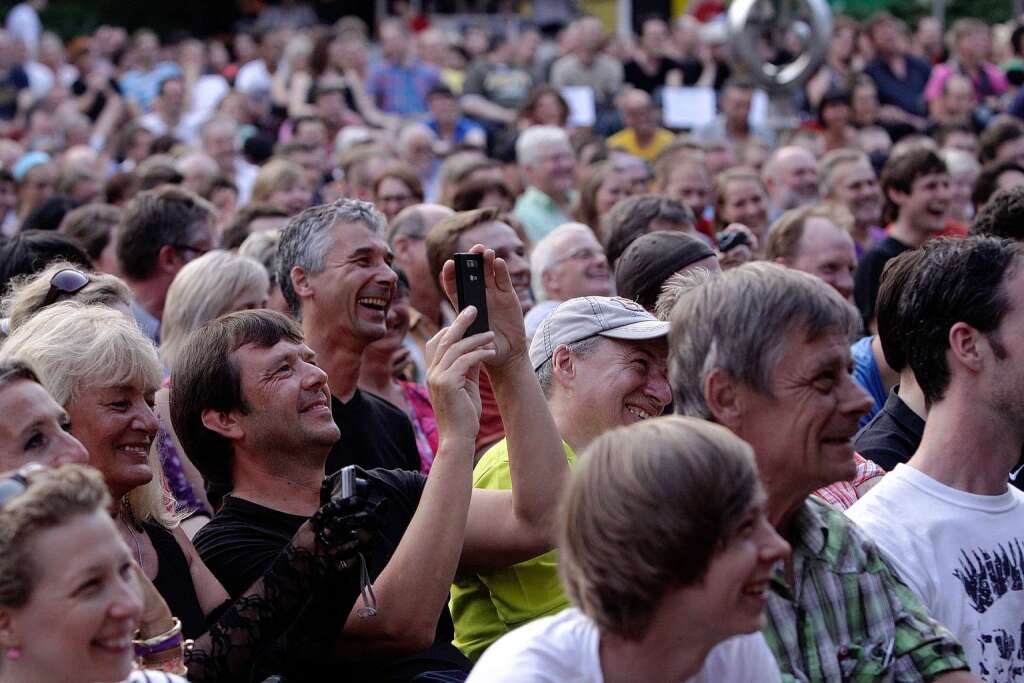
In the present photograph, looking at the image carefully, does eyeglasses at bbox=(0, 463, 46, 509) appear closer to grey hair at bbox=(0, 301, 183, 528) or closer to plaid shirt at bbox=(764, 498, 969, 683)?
grey hair at bbox=(0, 301, 183, 528)

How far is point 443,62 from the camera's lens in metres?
18.8

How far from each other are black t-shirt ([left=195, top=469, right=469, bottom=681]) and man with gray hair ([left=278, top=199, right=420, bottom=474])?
107cm

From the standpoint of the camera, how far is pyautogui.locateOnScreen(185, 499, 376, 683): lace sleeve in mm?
3518

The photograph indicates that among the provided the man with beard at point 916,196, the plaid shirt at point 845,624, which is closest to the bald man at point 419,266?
the man with beard at point 916,196

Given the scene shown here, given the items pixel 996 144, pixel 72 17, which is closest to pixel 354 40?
pixel 996 144

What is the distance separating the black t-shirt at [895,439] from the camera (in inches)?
176

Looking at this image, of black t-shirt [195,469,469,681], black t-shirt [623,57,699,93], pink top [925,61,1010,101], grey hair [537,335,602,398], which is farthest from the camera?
black t-shirt [623,57,699,93]

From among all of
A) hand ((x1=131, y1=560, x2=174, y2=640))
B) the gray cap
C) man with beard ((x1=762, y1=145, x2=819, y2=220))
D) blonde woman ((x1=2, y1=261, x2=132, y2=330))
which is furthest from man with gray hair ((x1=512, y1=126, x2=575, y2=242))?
hand ((x1=131, y1=560, x2=174, y2=640))

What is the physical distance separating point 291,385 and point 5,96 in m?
14.0

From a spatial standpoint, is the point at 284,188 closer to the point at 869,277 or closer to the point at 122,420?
the point at 869,277

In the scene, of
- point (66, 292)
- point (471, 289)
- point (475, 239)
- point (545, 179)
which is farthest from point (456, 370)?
point (545, 179)

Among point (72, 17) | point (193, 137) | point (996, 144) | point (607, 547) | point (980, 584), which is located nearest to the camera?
point (607, 547)

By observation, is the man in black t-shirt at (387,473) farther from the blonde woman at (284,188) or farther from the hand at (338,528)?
the blonde woman at (284,188)

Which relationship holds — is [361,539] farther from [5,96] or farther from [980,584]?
[5,96]
